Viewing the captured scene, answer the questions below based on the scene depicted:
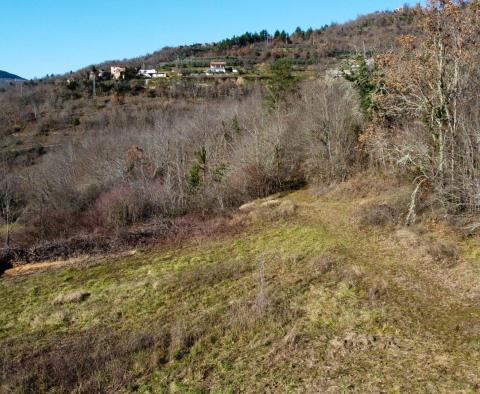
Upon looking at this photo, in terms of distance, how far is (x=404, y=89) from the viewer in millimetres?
17391

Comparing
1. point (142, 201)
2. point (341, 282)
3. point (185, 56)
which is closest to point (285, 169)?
point (142, 201)

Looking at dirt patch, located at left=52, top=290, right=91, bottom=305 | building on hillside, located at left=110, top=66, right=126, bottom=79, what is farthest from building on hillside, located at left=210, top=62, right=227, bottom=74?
dirt patch, located at left=52, top=290, right=91, bottom=305

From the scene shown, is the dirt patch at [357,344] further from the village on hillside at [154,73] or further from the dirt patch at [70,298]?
the village on hillside at [154,73]

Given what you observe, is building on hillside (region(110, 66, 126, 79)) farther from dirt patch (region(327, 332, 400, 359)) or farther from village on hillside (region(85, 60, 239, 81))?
dirt patch (region(327, 332, 400, 359))

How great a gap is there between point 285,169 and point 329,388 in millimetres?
25376

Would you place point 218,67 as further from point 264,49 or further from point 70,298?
point 70,298

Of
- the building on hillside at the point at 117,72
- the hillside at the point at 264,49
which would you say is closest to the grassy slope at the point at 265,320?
the hillside at the point at 264,49

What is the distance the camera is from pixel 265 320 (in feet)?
40.7

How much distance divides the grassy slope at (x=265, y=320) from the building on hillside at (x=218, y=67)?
9419 centimetres

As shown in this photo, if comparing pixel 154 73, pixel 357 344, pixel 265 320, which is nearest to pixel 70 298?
pixel 265 320

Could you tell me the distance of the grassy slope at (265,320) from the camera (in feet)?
32.1

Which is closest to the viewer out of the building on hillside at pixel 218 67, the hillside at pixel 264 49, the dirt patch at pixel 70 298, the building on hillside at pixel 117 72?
the dirt patch at pixel 70 298

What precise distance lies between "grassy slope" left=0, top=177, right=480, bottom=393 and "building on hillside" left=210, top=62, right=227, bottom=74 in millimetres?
94191

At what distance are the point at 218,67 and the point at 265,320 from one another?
106675 millimetres
